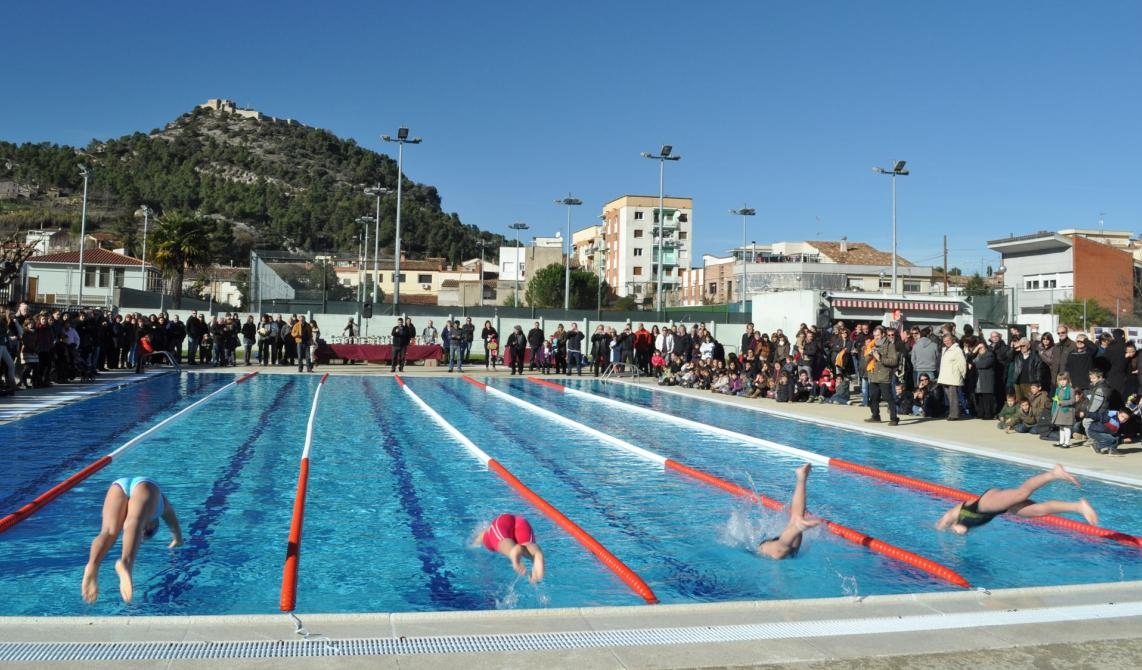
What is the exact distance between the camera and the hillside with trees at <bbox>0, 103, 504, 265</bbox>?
13100 centimetres

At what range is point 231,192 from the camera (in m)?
149

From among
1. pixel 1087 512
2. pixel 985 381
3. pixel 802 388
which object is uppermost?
pixel 985 381

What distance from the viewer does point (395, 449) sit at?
11719mm

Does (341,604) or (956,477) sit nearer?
(341,604)

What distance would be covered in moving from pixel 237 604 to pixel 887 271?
77.7 m

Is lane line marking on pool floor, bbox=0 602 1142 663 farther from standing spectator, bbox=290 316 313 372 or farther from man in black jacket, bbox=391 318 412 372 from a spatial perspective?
man in black jacket, bbox=391 318 412 372

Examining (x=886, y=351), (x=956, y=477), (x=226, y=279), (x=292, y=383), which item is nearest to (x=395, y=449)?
(x=956, y=477)

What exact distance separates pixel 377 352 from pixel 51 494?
20888 millimetres

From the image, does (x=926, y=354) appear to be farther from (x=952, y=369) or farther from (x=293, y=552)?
(x=293, y=552)

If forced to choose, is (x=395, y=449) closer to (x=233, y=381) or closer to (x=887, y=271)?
(x=233, y=381)

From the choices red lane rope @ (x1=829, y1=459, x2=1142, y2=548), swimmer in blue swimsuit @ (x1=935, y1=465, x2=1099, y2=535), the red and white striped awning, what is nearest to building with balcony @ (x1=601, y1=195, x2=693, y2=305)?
the red and white striped awning

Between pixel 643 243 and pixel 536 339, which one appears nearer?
pixel 536 339

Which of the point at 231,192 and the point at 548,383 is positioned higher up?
the point at 231,192

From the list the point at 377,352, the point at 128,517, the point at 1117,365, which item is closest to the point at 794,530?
the point at 128,517
